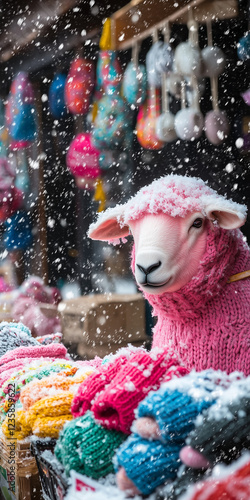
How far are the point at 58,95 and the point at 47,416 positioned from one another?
53.3 inches

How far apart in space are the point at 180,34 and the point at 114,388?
111cm

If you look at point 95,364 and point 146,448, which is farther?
point 95,364

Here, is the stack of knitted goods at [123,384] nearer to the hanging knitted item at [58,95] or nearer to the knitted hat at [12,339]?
the knitted hat at [12,339]

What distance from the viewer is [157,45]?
146cm

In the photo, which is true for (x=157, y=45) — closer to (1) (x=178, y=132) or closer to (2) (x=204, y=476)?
(1) (x=178, y=132)

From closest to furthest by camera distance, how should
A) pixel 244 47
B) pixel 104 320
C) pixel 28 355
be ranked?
pixel 244 47 < pixel 28 355 < pixel 104 320

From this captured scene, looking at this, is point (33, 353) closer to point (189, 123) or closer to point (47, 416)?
point (47, 416)

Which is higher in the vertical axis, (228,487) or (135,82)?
(228,487)

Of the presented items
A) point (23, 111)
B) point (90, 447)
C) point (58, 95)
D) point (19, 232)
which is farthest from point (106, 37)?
point (90, 447)

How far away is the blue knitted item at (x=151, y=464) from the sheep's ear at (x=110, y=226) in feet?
1.19

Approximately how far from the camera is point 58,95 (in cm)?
190

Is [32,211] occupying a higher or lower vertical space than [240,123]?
lower

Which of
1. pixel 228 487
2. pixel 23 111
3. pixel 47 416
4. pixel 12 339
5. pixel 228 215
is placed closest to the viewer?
pixel 228 487

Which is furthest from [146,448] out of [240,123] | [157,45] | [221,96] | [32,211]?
[32,211]
